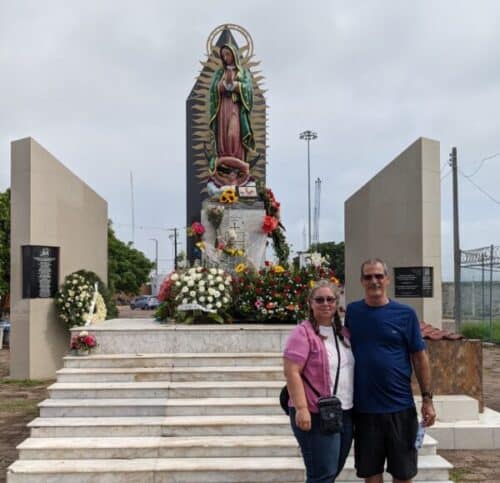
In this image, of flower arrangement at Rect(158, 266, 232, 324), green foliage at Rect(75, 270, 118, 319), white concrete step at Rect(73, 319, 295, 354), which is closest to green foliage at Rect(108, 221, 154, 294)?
green foliage at Rect(75, 270, 118, 319)

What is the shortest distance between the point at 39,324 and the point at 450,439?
7.69 m

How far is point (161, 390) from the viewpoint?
5.61 m

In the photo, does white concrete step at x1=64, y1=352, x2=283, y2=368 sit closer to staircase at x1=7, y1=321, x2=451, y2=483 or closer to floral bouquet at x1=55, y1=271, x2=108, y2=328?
staircase at x1=7, y1=321, x2=451, y2=483

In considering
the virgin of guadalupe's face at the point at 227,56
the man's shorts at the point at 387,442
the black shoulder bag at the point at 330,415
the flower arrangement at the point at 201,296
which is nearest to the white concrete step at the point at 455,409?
the flower arrangement at the point at 201,296

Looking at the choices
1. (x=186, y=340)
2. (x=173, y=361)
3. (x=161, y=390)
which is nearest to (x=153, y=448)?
(x=161, y=390)

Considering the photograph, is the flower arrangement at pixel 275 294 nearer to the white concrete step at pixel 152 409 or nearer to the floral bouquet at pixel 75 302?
the white concrete step at pixel 152 409

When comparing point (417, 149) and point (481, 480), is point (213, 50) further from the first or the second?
point (481, 480)

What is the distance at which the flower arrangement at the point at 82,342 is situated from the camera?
6.28 meters

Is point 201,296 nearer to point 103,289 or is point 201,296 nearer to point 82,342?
point 82,342

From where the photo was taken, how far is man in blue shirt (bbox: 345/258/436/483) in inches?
120

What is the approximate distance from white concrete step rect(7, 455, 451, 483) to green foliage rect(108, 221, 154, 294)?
31012mm

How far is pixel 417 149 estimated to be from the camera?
11094 millimetres

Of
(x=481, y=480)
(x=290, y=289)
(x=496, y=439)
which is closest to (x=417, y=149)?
(x=290, y=289)

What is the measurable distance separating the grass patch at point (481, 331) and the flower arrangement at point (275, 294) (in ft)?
34.4
